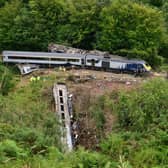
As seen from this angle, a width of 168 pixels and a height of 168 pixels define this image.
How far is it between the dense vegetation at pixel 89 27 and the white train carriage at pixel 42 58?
1.22 m

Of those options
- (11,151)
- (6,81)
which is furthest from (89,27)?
(11,151)

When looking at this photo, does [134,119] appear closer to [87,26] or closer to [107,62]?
[107,62]

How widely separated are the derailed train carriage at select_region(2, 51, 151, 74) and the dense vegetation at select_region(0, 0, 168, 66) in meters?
0.84

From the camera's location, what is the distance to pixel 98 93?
21516 millimetres

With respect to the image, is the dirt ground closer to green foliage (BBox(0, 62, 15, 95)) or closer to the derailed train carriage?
the derailed train carriage

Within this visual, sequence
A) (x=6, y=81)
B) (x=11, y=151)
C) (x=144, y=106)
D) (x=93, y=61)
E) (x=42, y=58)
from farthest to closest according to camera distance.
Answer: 1. (x=42, y=58)
2. (x=93, y=61)
3. (x=6, y=81)
4. (x=144, y=106)
5. (x=11, y=151)

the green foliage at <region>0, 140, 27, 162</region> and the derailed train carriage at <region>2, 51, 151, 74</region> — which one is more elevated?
the green foliage at <region>0, 140, 27, 162</region>

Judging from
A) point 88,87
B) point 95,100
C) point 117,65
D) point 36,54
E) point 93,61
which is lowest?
point 95,100

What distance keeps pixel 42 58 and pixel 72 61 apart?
1.74m

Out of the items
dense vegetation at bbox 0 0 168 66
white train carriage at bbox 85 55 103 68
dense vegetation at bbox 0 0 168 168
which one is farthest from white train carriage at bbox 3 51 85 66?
dense vegetation at bbox 0 0 168 66

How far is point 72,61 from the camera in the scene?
998 inches

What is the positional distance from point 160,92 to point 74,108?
4237 mm

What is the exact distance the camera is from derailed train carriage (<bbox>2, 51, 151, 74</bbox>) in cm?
2472

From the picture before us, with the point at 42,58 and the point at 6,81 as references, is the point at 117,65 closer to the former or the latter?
the point at 42,58
